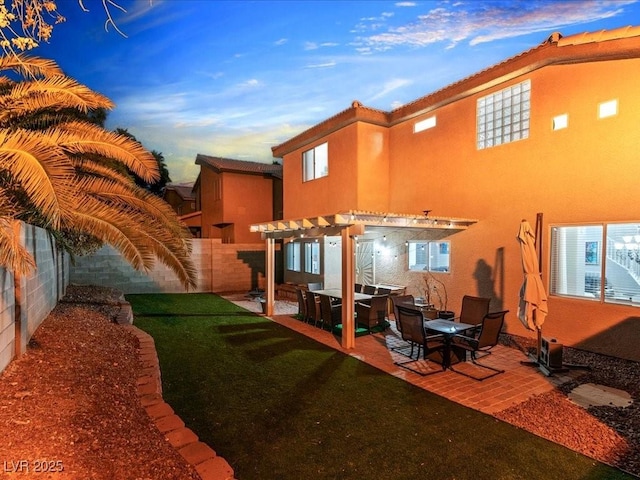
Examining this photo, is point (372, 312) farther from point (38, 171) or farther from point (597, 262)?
point (38, 171)

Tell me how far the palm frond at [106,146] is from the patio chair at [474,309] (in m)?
7.34

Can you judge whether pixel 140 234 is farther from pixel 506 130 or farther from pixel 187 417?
pixel 506 130

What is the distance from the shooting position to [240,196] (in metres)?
21.9

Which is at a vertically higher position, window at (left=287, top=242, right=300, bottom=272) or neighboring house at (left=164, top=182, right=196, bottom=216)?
neighboring house at (left=164, top=182, right=196, bottom=216)

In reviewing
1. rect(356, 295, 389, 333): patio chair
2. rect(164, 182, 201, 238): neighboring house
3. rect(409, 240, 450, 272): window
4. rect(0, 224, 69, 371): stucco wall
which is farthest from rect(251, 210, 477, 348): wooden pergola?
rect(164, 182, 201, 238): neighboring house

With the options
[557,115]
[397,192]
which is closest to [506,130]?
[557,115]

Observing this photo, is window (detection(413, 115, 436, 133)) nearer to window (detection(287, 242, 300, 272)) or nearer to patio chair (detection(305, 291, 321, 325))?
patio chair (detection(305, 291, 321, 325))

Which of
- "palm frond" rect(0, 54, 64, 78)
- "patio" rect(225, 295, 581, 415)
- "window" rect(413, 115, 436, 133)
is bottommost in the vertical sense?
"patio" rect(225, 295, 581, 415)

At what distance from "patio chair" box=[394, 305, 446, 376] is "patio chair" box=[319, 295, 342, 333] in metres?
2.58

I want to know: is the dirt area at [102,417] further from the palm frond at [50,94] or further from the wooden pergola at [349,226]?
the wooden pergola at [349,226]

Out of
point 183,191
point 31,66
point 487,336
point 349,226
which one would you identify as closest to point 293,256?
point 349,226

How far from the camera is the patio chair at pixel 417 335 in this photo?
6.82 metres

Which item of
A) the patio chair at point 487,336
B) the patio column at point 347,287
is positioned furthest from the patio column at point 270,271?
the patio chair at point 487,336

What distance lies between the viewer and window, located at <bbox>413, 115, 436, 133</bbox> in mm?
11122
